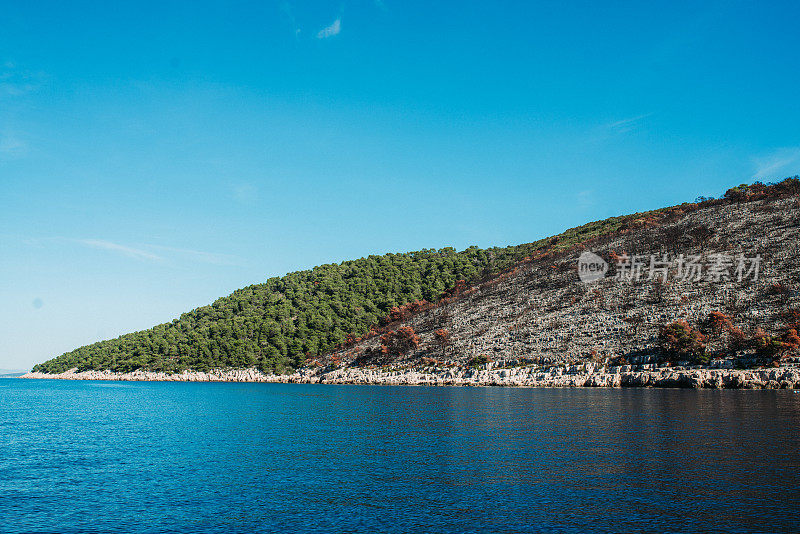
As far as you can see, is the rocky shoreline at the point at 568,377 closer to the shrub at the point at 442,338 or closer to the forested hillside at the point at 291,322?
the shrub at the point at 442,338

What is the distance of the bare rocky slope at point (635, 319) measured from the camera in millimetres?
72312

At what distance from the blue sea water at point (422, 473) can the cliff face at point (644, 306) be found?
98.9 feet

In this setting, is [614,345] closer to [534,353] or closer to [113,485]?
[534,353]

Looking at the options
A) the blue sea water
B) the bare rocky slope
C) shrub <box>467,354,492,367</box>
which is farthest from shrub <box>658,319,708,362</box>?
shrub <box>467,354,492,367</box>

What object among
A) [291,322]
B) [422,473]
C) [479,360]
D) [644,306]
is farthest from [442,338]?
[422,473]

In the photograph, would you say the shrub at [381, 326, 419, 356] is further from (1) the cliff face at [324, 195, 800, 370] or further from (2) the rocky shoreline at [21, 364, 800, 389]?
(2) the rocky shoreline at [21, 364, 800, 389]

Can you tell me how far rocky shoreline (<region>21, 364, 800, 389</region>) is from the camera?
64.1 metres

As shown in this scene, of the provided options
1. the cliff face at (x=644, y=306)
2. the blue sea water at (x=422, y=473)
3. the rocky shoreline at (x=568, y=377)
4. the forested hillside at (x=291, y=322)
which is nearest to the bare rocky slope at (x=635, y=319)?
the rocky shoreline at (x=568, y=377)

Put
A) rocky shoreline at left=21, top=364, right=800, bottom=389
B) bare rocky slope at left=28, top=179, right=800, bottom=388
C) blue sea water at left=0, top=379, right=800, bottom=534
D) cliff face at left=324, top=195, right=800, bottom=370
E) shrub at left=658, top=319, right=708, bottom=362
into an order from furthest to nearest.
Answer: cliff face at left=324, top=195, right=800, bottom=370
bare rocky slope at left=28, top=179, right=800, bottom=388
shrub at left=658, top=319, right=708, bottom=362
rocky shoreline at left=21, top=364, right=800, bottom=389
blue sea water at left=0, top=379, right=800, bottom=534

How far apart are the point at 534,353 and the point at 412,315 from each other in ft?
191

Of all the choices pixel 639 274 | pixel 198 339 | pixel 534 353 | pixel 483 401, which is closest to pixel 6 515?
pixel 483 401

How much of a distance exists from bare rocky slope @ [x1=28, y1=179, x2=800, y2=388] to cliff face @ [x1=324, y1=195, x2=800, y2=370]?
274 mm

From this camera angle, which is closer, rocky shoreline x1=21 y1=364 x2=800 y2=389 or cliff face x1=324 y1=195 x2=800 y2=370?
rocky shoreline x1=21 y1=364 x2=800 y2=389

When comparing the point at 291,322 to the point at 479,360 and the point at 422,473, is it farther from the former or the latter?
the point at 422,473
